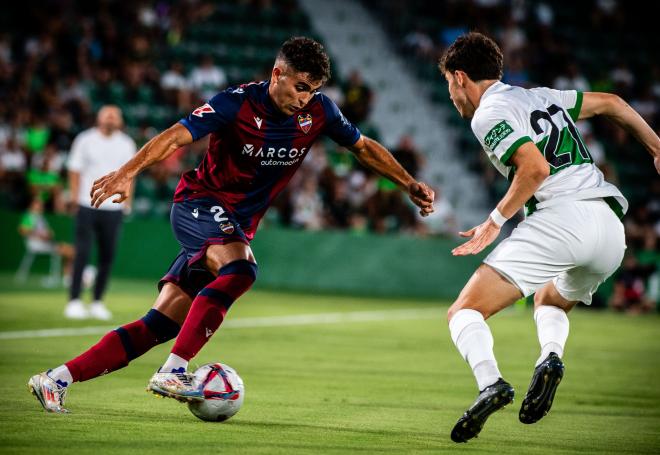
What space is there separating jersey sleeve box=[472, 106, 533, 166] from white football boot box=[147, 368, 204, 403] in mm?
2243

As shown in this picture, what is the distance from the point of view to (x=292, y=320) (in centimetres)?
1488

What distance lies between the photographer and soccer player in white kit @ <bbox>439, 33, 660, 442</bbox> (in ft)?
19.7

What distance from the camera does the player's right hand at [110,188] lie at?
6109 millimetres

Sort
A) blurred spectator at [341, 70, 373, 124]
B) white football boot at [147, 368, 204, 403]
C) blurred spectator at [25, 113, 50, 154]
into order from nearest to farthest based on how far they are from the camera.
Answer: white football boot at [147, 368, 204, 403]
blurred spectator at [25, 113, 50, 154]
blurred spectator at [341, 70, 373, 124]

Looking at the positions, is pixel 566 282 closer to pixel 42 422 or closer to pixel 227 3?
pixel 42 422

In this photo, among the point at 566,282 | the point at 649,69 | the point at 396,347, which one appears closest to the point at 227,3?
the point at 649,69

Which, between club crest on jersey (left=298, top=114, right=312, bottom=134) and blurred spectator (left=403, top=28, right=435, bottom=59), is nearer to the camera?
club crest on jersey (left=298, top=114, right=312, bottom=134)

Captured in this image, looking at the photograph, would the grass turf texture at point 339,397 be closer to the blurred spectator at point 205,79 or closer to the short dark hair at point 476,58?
the short dark hair at point 476,58

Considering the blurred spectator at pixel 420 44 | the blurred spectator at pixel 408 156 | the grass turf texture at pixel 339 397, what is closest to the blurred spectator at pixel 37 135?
the grass turf texture at pixel 339 397

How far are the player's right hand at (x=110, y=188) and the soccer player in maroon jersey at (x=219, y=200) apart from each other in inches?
6.0

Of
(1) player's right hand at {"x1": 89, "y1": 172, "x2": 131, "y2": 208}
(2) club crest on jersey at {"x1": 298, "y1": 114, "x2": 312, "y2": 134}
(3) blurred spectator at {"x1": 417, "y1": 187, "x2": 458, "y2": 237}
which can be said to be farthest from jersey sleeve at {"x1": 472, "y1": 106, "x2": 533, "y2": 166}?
(3) blurred spectator at {"x1": 417, "y1": 187, "x2": 458, "y2": 237}

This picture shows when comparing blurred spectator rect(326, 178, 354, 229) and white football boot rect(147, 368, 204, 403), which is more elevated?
white football boot rect(147, 368, 204, 403)

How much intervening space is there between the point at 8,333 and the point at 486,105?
6.98 meters

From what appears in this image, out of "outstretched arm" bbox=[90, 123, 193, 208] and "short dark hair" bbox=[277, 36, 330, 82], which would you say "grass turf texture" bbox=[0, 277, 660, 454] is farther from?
"short dark hair" bbox=[277, 36, 330, 82]
